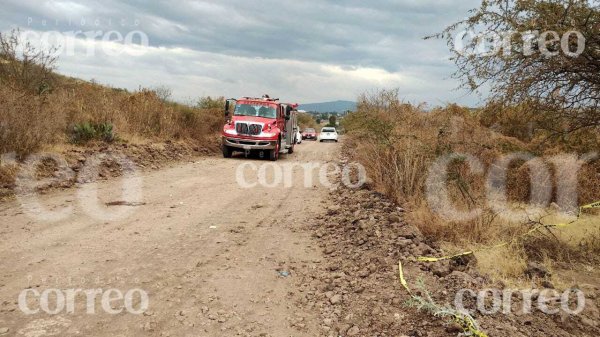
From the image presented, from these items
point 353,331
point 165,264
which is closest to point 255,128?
point 165,264

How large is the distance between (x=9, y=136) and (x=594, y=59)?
10.3m

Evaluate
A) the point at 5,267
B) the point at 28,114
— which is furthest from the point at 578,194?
the point at 28,114

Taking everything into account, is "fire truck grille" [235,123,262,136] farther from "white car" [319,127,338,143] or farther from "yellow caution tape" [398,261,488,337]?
"white car" [319,127,338,143]

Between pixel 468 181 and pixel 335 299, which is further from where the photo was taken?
pixel 468 181

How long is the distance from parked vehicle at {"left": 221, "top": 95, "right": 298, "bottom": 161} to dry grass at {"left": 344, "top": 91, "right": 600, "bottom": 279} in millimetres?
6293

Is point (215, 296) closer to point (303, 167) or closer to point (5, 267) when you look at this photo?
point (5, 267)

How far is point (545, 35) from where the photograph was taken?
19.2 ft

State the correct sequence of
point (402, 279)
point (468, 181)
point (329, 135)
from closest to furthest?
point (402, 279) < point (468, 181) < point (329, 135)

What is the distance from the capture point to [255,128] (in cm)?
1747

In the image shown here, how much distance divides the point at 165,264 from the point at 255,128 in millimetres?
12364

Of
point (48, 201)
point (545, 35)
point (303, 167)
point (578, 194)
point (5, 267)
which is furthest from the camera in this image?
point (303, 167)

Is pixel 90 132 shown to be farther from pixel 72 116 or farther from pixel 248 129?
pixel 248 129

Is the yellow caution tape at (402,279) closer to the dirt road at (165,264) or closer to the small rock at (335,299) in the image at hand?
the small rock at (335,299)

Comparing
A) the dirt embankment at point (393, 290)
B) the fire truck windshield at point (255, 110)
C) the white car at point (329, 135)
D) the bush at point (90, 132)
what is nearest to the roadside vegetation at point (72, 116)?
the bush at point (90, 132)
